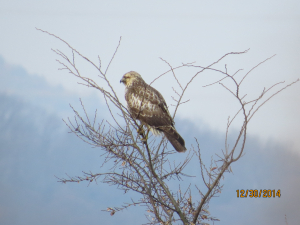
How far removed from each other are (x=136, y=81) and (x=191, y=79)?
59.6 inches

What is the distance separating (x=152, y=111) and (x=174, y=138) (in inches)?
20.2

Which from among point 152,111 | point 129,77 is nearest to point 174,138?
point 152,111

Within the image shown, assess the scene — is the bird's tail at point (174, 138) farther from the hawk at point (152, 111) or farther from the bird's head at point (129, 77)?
the bird's head at point (129, 77)

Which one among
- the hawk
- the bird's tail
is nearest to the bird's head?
the hawk

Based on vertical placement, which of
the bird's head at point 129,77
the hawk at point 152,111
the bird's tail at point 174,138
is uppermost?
the bird's head at point 129,77

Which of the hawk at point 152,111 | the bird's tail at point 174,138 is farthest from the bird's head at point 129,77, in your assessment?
the bird's tail at point 174,138

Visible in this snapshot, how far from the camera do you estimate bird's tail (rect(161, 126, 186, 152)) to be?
176 inches

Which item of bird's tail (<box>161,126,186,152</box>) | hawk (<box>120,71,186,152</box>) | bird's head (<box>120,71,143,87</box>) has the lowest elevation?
bird's tail (<box>161,126,186,152</box>)

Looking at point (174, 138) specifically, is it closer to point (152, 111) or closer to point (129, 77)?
point (152, 111)

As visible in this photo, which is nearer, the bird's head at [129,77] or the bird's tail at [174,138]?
the bird's tail at [174,138]

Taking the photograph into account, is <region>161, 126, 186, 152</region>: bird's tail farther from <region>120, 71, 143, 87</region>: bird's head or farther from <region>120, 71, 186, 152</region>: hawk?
<region>120, 71, 143, 87</region>: bird's head

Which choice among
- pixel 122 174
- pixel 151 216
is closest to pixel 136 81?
pixel 122 174

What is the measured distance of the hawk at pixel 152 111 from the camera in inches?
180

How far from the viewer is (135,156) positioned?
4156mm
